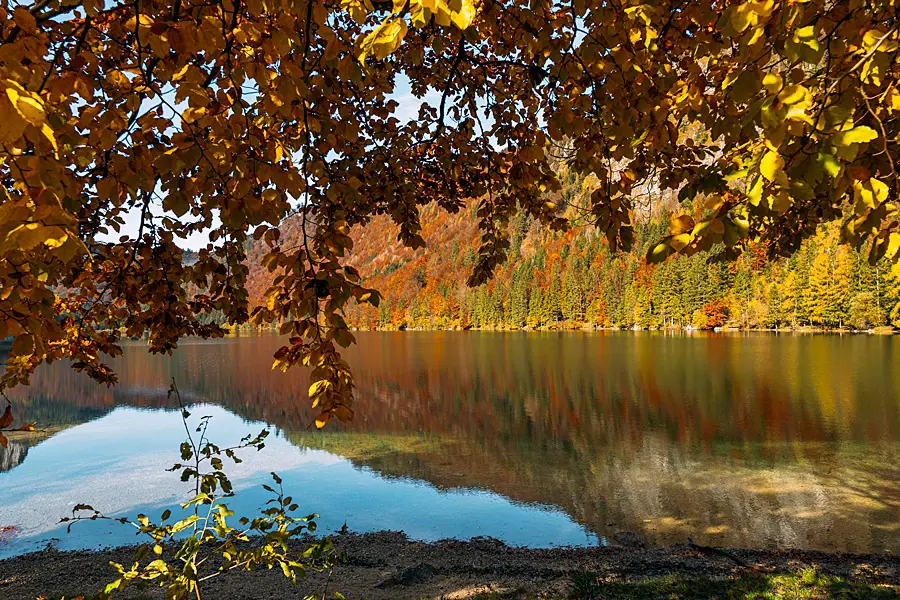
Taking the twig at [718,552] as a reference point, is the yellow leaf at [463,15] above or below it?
above

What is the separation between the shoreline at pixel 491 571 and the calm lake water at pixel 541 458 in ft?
3.77

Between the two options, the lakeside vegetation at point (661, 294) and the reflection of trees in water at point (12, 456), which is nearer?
Result: the reflection of trees in water at point (12, 456)

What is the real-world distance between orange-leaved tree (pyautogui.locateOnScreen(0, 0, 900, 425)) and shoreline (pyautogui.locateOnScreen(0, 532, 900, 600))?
589cm

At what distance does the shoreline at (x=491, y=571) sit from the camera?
7.84m

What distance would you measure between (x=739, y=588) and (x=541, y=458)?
34.4 feet

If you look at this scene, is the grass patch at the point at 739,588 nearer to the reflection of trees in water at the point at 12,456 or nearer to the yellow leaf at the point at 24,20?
the yellow leaf at the point at 24,20

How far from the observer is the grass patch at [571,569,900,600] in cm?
686

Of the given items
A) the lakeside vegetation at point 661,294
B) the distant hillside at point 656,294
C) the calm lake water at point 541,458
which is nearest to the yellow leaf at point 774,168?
the lakeside vegetation at point 661,294

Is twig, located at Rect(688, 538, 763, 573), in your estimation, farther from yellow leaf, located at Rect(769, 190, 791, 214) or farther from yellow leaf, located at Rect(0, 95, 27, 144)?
yellow leaf, located at Rect(0, 95, 27, 144)

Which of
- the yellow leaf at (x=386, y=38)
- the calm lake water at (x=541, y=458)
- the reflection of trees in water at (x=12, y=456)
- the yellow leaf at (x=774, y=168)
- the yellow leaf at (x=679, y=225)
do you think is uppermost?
the yellow leaf at (x=386, y=38)

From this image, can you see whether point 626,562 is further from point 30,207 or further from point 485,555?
point 30,207

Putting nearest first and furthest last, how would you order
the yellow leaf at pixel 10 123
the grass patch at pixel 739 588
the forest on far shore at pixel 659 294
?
1. the yellow leaf at pixel 10 123
2. the grass patch at pixel 739 588
3. the forest on far shore at pixel 659 294

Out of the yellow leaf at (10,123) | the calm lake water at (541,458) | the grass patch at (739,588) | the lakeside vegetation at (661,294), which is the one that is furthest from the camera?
the lakeside vegetation at (661,294)

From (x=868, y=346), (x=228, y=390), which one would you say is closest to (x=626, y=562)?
(x=228, y=390)
